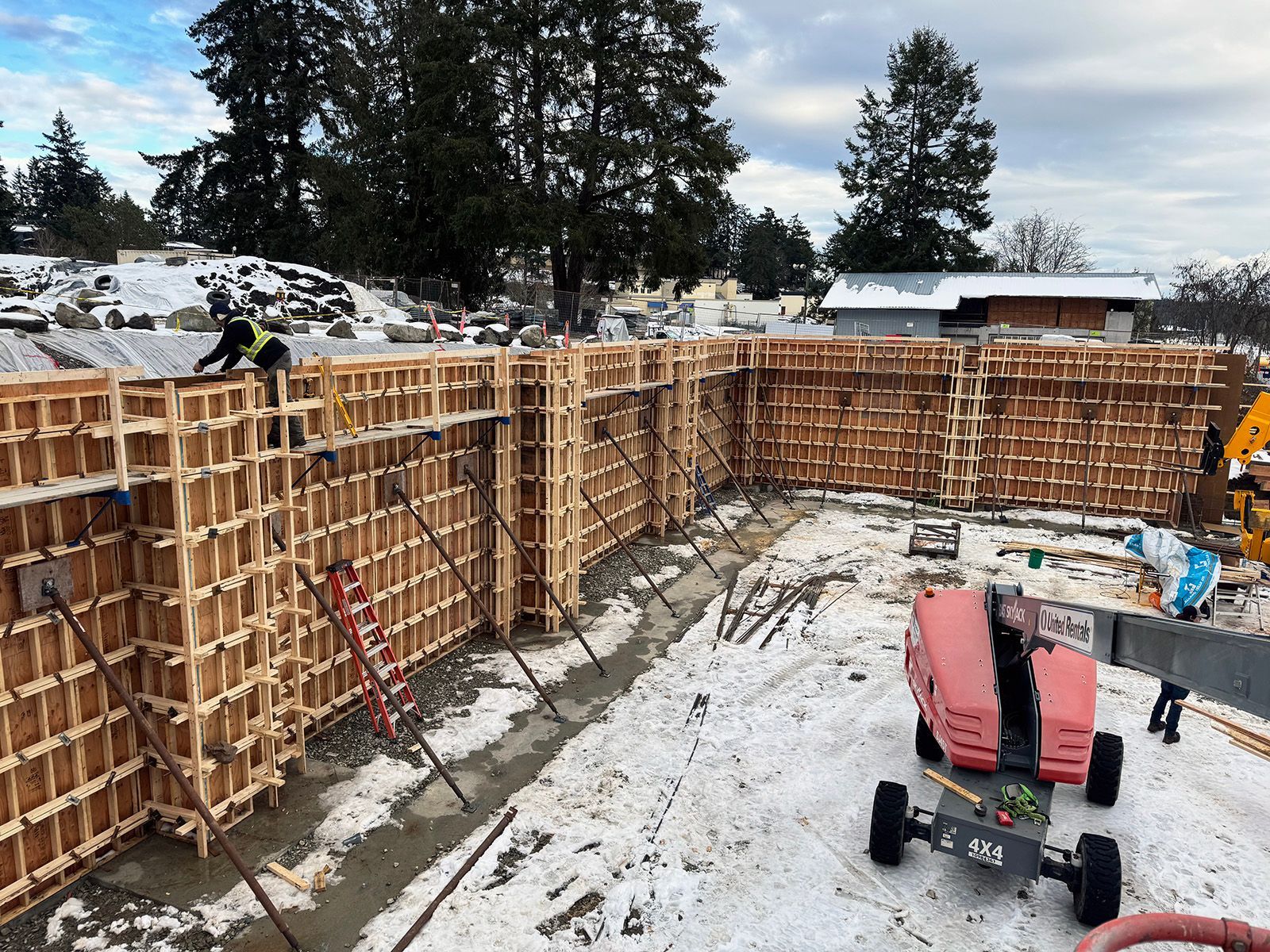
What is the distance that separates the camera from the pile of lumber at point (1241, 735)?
1052 centimetres

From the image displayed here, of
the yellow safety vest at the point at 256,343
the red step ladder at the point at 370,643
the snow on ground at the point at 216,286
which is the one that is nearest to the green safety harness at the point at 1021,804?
the red step ladder at the point at 370,643

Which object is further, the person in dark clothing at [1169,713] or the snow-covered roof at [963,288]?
the snow-covered roof at [963,288]

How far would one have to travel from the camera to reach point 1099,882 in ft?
23.3

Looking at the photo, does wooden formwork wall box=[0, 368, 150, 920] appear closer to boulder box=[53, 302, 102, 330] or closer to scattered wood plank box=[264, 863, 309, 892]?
scattered wood plank box=[264, 863, 309, 892]

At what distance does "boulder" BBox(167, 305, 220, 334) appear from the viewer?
1455cm

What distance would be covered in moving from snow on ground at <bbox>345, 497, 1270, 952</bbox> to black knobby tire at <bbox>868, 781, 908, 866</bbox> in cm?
20

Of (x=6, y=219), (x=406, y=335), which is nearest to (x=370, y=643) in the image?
(x=406, y=335)

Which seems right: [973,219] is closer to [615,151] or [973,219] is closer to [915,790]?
[615,151]

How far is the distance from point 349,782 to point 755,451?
63.0 feet

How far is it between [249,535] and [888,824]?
725 centimetres

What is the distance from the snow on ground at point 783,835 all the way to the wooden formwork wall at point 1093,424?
11.5 meters

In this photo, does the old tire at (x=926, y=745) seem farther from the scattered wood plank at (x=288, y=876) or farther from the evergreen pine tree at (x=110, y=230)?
the evergreen pine tree at (x=110, y=230)

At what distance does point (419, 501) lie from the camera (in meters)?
11.7

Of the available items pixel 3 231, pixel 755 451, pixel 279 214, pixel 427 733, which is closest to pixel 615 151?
pixel 755 451
